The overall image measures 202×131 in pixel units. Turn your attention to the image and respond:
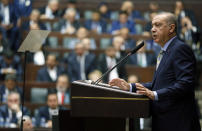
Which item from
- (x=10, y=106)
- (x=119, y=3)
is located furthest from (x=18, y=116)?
(x=119, y=3)

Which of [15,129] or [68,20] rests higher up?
[68,20]

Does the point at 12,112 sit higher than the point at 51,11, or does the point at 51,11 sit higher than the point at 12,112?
the point at 51,11

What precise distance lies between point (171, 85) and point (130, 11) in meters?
6.83

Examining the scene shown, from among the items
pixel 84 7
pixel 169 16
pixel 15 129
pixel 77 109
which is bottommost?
pixel 15 129

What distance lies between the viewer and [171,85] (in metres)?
2.26

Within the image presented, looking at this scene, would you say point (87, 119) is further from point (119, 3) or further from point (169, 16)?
point (119, 3)

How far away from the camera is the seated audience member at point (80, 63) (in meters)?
6.34

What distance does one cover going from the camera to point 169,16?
231cm

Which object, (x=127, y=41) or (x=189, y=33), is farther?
(x=189, y=33)

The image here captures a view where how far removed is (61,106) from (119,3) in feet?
17.5

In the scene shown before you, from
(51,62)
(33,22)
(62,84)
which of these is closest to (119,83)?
(62,84)

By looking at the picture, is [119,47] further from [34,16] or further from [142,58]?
[34,16]

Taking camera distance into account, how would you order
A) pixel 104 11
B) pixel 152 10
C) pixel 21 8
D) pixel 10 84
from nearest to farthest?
pixel 10 84, pixel 21 8, pixel 104 11, pixel 152 10

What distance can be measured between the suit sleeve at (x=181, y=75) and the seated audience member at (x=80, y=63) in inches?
163
